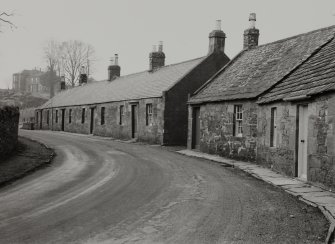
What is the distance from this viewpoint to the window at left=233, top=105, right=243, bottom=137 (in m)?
18.7

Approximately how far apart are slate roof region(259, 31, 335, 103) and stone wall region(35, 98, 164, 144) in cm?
1154

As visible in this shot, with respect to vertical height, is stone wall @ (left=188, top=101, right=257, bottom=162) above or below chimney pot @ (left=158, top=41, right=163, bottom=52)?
below

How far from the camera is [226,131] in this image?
64.3 feet

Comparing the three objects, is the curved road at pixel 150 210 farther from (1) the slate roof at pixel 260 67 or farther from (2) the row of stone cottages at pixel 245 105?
(1) the slate roof at pixel 260 67

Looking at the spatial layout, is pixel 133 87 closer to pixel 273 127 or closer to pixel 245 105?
pixel 245 105

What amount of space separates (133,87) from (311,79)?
2200cm

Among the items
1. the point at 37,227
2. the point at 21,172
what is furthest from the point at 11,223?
the point at 21,172

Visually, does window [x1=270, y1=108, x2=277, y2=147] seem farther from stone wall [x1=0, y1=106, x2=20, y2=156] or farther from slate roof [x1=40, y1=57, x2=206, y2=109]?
slate roof [x1=40, y1=57, x2=206, y2=109]

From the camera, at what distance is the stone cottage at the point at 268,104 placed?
469 inches

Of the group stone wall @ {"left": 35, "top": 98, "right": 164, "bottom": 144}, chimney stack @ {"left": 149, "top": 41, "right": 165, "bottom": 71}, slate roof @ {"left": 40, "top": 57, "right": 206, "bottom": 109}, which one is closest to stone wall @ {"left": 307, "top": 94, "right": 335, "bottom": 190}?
stone wall @ {"left": 35, "top": 98, "right": 164, "bottom": 144}

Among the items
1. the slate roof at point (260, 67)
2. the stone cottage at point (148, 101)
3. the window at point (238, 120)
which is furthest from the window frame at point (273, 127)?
the stone cottage at point (148, 101)

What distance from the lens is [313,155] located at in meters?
11.6

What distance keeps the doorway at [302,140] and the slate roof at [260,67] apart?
385cm

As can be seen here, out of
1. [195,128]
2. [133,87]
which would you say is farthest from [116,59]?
[195,128]
